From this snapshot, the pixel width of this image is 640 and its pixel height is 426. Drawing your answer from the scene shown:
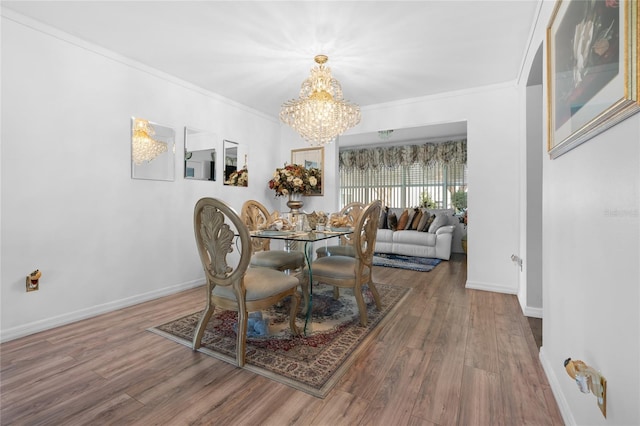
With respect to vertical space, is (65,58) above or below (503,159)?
above

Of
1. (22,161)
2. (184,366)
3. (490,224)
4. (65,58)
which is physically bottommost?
(184,366)

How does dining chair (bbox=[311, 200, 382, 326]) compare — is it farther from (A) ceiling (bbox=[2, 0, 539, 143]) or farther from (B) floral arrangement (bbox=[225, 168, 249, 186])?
(B) floral arrangement (bbox=[225, 168, 249, 186])

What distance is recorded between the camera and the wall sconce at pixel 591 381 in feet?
3.15

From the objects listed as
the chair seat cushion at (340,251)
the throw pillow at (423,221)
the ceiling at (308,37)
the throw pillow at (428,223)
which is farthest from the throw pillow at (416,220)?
the chair seat cushion at (340,251)

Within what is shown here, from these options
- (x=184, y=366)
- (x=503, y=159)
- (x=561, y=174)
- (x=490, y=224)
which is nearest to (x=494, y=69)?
(x=503, y=159)

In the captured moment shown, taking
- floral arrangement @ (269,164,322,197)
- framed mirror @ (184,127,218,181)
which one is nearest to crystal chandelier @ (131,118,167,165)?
framed mirror @ (184,127,218,181)

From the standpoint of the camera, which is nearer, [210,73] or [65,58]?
[65,58]

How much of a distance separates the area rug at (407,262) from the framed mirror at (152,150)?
3335 millimetres

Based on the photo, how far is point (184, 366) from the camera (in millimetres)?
1823

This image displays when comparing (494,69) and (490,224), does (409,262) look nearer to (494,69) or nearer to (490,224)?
(490,224)

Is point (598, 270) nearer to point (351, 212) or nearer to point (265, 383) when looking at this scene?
point (265, 383)

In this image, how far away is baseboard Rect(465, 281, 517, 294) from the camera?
10.9 feet

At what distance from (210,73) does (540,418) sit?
3.82 metres

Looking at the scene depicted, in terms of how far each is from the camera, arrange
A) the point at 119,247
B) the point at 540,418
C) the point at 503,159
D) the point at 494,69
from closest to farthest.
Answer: the point at 540,418 < the point at 119,247 < the point at 494,69 < the point at 503,159
